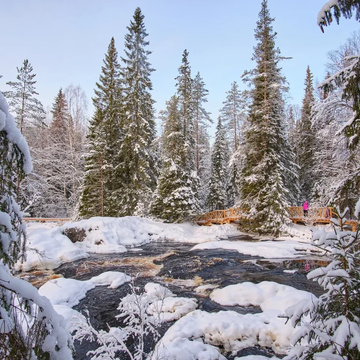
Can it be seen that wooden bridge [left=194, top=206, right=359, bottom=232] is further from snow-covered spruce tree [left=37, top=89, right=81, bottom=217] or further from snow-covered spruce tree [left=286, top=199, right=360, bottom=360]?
snow-covered spruce tree [left=286, top=199, right=360, bottom=360]

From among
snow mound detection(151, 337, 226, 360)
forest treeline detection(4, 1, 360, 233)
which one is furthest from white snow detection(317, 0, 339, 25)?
forest treeline detection(4, 1, 360, 233)

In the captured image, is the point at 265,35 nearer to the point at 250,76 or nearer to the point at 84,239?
the point at 250,76

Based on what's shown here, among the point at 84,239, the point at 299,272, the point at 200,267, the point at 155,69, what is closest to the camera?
the point at 299,272

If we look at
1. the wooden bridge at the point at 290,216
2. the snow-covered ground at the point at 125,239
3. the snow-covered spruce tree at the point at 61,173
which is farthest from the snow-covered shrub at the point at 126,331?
the snow-covered spruce tree at the point at 61,173

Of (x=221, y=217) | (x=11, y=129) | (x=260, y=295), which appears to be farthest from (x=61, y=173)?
(x=11, y=129)

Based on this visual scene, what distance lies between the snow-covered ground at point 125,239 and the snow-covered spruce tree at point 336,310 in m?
7.27

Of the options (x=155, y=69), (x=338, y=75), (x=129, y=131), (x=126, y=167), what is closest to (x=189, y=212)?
(x=126, y=167)

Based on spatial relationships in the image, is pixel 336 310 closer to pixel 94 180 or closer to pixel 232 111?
pixel 94 180

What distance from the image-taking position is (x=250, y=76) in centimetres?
1902

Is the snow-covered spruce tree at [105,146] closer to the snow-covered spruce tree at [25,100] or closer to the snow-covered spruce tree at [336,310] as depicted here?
the snow-covered spruce tree at [25,100]

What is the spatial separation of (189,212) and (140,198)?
4519mm

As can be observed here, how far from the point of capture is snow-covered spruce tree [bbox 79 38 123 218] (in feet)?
66.7

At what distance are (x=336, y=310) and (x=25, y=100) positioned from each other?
1828 centimetres

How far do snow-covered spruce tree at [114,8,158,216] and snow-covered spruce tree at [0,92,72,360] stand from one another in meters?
18.6
